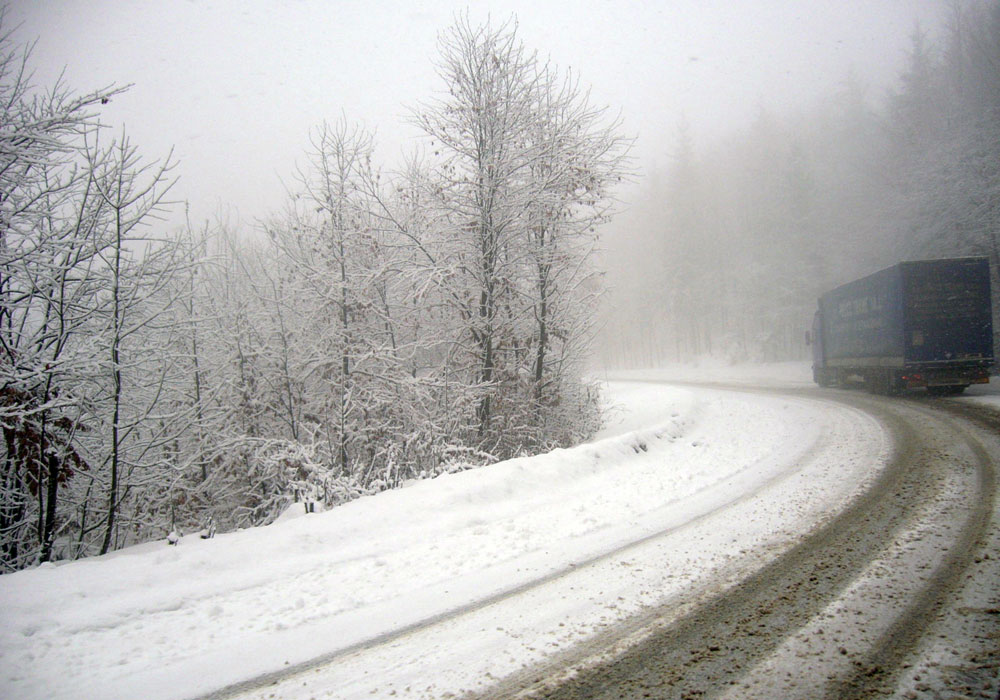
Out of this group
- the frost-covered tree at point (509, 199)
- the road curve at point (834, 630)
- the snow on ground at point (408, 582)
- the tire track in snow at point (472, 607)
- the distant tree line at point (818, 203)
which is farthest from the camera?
the distant tree line at point (818, 203)

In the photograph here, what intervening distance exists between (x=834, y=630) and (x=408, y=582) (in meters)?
3.14

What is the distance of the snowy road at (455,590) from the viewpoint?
110 inches

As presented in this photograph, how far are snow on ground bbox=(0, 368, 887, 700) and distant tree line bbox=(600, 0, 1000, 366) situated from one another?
21.9 m

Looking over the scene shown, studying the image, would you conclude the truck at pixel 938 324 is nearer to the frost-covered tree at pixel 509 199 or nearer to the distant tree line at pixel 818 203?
the frost-covered tree at pixel 509 199

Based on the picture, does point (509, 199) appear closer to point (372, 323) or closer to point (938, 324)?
point (372, 323)

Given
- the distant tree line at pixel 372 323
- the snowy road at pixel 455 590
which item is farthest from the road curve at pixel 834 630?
the distant tree line at pixel 372 323

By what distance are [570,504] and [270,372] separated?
8231 millimetres

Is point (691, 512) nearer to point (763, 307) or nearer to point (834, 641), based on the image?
point (834, 641)

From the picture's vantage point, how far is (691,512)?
526 centimetres

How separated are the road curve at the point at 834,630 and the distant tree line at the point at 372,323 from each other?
16.4ft

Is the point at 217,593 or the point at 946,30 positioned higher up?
the point at 946,30

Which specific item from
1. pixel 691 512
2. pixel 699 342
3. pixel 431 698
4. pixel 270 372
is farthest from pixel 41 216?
pixel 699 342

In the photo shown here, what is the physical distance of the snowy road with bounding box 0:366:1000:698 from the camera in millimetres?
2787

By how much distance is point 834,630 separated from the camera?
2.83 metres
